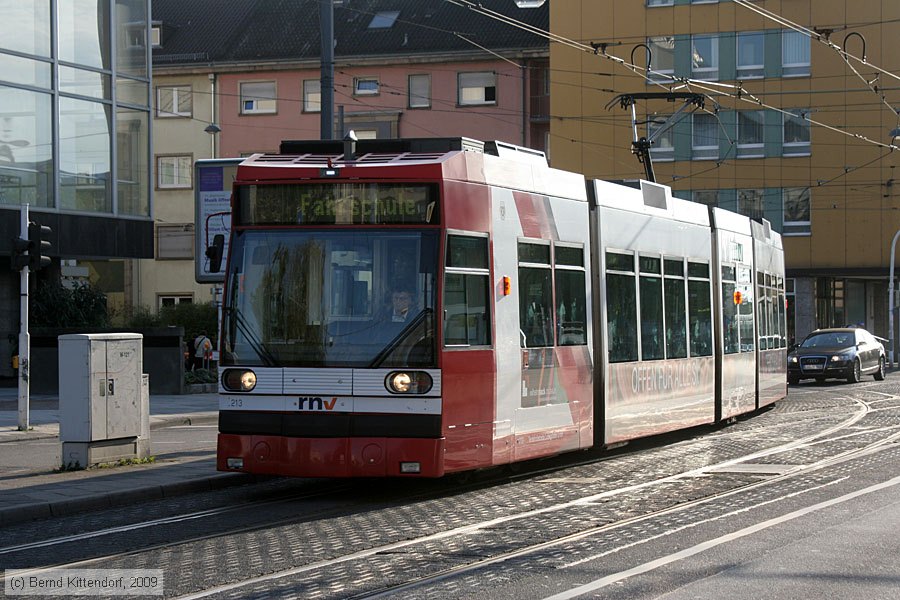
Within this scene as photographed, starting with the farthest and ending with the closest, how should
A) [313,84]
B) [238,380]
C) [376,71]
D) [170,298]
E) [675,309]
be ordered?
[170,298] → [313,84] → [376,71] → [675,309] → [238,380]

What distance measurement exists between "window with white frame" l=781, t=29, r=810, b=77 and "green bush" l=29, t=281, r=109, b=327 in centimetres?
3011

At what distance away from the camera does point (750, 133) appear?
54.2 meters

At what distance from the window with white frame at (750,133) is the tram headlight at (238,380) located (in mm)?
44302

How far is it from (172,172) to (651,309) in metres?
47.6

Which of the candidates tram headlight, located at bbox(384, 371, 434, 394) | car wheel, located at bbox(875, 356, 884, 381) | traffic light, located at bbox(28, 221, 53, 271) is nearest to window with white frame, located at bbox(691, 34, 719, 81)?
car wheel, located at bbox(875, 356, 884, 381)

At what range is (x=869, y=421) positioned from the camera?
2188cm

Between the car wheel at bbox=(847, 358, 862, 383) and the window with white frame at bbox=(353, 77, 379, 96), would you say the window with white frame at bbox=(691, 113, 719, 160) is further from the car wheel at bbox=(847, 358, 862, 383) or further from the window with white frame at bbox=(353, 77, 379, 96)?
the car wheel at bbox=(847, 358, 862, 383)

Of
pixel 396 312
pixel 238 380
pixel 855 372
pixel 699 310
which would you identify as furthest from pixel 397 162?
pixel 855 372

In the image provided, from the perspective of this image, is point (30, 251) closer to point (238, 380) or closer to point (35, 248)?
point (35, 248)

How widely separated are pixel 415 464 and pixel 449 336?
1133 mm

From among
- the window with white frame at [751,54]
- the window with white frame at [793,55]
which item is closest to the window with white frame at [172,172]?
the window with white frame at [751,54]

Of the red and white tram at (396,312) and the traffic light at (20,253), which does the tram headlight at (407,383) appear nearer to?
the red and white tram at (396,312)

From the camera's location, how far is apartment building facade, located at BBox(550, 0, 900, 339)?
52.5m

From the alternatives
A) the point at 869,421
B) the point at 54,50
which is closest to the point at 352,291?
the point at 869,421
